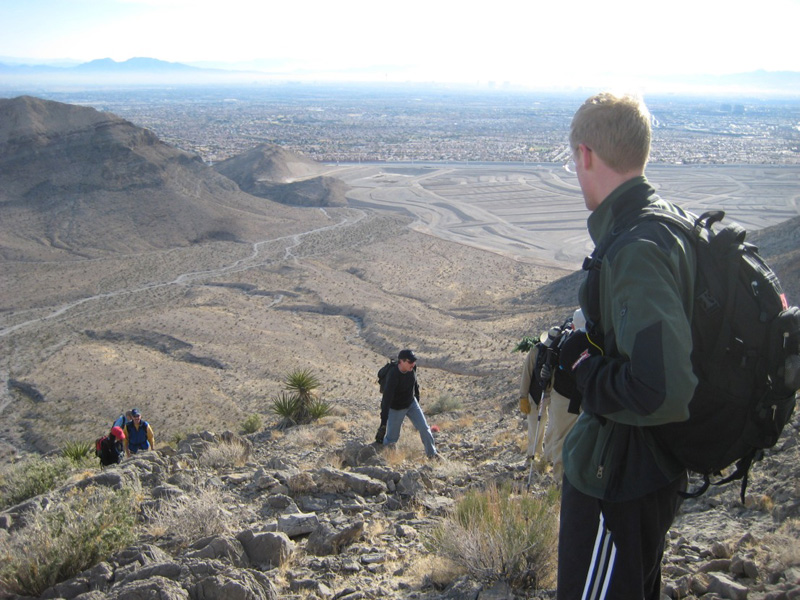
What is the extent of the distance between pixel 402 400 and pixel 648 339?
5993mm

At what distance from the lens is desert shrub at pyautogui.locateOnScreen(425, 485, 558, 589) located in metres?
3.55

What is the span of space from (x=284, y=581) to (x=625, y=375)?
2807 millimetres

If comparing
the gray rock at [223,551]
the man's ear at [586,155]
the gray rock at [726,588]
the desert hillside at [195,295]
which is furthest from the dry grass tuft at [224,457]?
the desert hillside at [195,295]

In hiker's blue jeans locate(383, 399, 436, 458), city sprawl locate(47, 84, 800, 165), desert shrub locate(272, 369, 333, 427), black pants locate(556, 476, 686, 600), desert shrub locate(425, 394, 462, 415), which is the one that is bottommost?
desert shrub locate(425, 394, 462, 415)

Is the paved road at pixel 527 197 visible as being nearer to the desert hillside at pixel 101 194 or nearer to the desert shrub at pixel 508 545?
the desert hillside at pixel 101 194

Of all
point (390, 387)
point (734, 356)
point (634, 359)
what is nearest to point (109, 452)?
point (390, 387)

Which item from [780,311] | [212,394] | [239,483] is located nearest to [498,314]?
[212,394]

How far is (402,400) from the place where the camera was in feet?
25.6

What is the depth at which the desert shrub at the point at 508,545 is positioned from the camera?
3549 millimetres

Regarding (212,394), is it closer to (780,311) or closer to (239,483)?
(239,483)

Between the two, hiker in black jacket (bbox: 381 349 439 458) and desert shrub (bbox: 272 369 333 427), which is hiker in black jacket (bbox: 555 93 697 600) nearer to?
hiker in black jacket (bbox: 381 349 439 458)

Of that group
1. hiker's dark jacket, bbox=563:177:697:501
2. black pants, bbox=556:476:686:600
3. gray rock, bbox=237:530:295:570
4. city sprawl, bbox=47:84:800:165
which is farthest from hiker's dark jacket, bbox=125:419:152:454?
city sprawl, bbox=47:84:800:165

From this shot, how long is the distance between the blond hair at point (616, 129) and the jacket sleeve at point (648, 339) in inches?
16.1

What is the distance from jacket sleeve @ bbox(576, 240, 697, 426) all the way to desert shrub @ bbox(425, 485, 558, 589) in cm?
174
